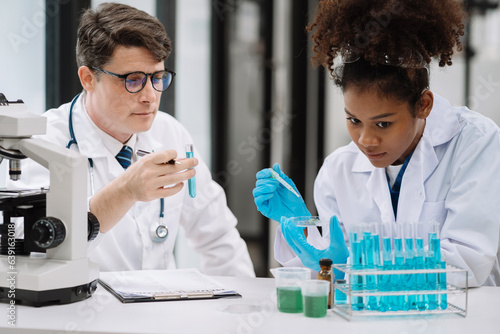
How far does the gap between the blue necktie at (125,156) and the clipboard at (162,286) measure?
0.62 metres

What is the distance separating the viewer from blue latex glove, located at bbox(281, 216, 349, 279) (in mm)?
1702

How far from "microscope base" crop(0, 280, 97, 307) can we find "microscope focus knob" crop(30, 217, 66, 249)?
122 millimetres

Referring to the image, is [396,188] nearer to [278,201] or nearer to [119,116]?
[278,201]

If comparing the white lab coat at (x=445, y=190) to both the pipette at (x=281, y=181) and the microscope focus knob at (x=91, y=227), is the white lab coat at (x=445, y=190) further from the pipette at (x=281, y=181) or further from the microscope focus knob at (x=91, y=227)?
the microscope focus knob at (x=91, y=227)

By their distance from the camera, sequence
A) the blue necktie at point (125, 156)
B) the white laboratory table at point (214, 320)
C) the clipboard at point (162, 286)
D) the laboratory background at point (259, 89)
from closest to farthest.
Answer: the white laboratory table at point (214, 320) < the clipboard at point (162, 286) < the blue necktie at point (125, 156) < the laboratory background at point (259, 89)

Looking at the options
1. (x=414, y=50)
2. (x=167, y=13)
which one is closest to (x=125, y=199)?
(x=414, y=50)

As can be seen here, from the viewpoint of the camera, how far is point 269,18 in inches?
189

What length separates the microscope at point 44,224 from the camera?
63.0 inches

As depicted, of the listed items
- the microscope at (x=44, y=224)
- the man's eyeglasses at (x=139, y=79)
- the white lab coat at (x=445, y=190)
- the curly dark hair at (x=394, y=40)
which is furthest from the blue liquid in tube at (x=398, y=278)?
the man's eyeglasses at (x=139, y=79)

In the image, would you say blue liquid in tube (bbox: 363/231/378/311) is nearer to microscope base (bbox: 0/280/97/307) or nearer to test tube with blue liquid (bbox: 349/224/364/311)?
test tube with blue liquid (bbox: 349/224/364/311)

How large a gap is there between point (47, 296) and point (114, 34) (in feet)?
3.78

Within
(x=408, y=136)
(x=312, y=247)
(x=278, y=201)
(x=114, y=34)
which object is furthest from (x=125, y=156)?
(x=408, y=136)

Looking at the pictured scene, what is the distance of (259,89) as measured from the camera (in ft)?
15.6

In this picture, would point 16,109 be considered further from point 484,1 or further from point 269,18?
point 484,1
